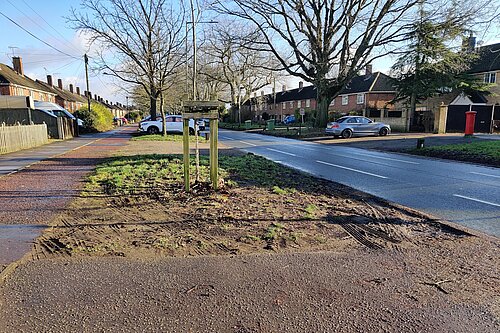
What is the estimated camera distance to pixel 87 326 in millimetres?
2559

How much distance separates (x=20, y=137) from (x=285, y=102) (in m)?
61.5

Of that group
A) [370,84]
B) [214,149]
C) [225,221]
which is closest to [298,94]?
[370,84]

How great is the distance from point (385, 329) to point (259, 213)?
3.02 meters

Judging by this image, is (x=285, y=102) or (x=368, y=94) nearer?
(x=368, y=94)

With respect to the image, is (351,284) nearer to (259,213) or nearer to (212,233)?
(212,233)

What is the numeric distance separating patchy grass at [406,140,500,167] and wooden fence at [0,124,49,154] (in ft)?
60.8

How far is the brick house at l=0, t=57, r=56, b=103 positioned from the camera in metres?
37.9

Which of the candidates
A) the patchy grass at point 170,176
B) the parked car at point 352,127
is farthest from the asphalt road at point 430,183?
the parked car at point 352,127

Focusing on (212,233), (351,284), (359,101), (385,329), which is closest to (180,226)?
(212,233)

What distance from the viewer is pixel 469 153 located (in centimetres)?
1403

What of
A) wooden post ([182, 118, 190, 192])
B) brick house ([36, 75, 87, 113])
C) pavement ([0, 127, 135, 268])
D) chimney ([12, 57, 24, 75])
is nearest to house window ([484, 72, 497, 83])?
wooden post ([182, 118, 190, 192])

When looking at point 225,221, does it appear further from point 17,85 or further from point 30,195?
point 17,85

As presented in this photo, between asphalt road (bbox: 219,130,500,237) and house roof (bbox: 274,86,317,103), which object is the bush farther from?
house roof (bbox: 274,86,317,103)

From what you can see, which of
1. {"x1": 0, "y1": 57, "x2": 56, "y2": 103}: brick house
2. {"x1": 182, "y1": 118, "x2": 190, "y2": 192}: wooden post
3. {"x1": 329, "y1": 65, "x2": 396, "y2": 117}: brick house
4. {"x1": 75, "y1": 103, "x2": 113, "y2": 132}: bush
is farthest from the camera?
{"x1": 329, "y1": 65, "x2": 396, "y2": 117}: brick house
